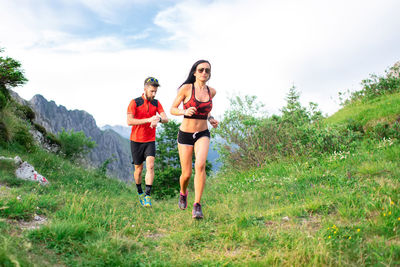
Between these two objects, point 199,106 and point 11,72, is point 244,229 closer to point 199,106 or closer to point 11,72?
point 199,106

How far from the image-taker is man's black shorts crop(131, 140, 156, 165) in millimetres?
7543

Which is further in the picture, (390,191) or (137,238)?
(390,191)

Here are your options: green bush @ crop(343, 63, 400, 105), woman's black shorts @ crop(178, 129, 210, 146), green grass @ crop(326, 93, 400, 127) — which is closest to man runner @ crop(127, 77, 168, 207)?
woman's black shorts @ crop(178, 129, 210, 146)

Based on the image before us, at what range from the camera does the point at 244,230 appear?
14.3 ft

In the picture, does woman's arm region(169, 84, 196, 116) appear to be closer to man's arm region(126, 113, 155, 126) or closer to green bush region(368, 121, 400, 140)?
man's arm region(126, 113, 155, 126)

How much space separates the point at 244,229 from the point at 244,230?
0.22 feet

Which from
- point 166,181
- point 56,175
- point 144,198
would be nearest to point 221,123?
point 144,198

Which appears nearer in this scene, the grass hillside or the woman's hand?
the grass hillside

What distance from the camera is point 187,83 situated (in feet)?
19.5

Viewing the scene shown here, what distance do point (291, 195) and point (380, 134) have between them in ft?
16.2

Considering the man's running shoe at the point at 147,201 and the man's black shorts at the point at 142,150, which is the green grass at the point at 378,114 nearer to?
the man's black shorts at the point at 142,150

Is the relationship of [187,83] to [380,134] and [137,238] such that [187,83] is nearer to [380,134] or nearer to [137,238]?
[137,238]

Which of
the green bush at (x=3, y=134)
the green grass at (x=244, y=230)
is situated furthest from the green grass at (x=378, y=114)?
the green bush at (x=3, y=134)

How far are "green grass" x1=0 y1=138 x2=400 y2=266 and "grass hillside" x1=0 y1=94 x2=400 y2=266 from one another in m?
0.01
